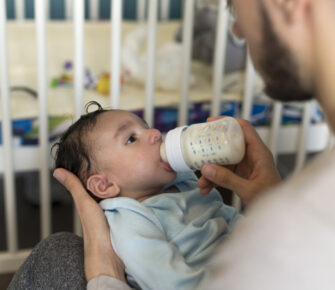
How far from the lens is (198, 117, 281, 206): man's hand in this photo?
89 centimetres

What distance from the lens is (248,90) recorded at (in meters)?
1.48

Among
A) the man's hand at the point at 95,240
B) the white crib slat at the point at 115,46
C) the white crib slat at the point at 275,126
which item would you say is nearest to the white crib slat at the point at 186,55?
the white crib slat at the point at 115,46

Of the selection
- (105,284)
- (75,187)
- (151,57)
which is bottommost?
(105,284)

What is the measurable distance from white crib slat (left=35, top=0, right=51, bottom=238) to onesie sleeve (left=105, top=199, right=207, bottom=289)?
467mm

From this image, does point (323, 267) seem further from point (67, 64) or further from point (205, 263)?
point (67, 64)

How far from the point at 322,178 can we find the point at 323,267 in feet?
0.31

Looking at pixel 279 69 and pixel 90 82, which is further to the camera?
pixel 90 82

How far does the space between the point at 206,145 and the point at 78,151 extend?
0.97 feet

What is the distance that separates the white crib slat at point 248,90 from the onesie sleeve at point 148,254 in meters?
0.65

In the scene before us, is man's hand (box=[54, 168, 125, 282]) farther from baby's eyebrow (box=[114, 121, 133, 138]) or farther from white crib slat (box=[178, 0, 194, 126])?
white crib slat (box=[178, 0, 194, 126])

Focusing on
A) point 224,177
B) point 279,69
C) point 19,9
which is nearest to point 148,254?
point 224,177

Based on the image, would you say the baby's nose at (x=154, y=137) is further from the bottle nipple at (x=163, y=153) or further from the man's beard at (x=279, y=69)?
the man's beard at (x=279, y=69)

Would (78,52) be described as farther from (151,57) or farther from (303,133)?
(303,133)

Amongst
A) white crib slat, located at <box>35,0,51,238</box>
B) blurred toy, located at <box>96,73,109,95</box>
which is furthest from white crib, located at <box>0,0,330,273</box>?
blurred toy, located at <box>96,73,109,95</box>
